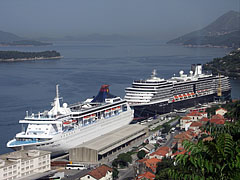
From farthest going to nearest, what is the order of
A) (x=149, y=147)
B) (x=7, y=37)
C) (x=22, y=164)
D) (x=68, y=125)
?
1. (x=7, y=37)
2. (x=68, y=125)
3. (x=149, y=147)
4. (x=22, y=164)

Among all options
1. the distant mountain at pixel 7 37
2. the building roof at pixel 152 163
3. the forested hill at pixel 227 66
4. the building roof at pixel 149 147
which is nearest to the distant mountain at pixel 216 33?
the forested hill at pixel 227 66

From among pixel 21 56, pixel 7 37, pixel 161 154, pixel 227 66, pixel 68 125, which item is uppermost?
pixel 7 37

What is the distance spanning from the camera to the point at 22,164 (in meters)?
8.98

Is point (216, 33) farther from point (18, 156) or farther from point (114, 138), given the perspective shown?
point (18, 156)

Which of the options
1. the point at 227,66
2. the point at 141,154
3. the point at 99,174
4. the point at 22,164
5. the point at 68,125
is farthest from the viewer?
the point at 227,66

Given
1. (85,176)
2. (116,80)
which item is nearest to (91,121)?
(85,176)

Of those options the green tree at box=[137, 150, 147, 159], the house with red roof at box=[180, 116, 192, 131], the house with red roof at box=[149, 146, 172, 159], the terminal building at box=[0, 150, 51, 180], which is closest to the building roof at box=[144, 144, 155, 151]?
the green tree at box=[137, 150, 147, 159]

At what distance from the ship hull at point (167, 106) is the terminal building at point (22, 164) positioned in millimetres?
7164

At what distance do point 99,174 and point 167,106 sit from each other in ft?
30.2

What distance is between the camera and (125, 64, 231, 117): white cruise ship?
17094mm

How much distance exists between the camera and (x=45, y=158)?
379 inches

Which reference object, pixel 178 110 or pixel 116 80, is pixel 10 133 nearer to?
pixel 178 110

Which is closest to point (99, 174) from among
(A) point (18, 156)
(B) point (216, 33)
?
(A) point (18, 156)

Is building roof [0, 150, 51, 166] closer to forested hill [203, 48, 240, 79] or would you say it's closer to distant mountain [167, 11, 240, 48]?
forested hill [203, 48, 240, 79]
